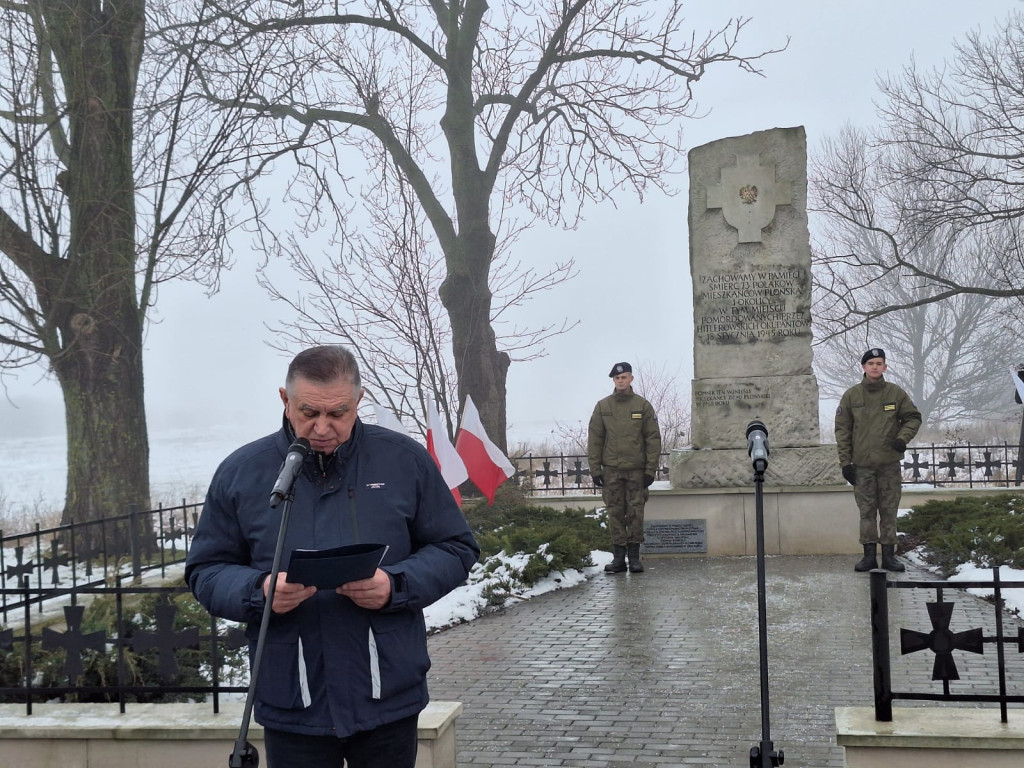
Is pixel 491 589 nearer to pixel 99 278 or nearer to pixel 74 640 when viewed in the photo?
pixel 74 640

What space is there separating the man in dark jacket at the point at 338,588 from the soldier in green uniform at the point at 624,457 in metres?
8.24

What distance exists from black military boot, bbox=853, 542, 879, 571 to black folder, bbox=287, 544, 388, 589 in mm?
8900

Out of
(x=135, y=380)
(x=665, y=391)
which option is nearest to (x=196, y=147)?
(x=135, y=380)

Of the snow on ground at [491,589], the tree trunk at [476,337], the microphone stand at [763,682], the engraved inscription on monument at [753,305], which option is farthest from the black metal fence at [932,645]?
the tree trunk at [476,337]

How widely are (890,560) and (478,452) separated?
4.22 meters

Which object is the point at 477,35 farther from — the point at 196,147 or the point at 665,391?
the point at 665,391

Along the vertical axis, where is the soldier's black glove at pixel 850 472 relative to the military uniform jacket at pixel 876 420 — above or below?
below

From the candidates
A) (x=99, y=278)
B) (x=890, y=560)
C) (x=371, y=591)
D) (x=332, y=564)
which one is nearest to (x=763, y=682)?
(x=371, y=591)

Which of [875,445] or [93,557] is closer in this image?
[875,445]

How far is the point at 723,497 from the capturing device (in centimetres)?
1262

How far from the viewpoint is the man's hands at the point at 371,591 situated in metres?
3.02

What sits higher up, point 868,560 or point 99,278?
point 99,278

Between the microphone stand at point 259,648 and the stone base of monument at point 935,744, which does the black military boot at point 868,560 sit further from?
the microphone stand at point 259,648

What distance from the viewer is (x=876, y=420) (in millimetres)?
10695
